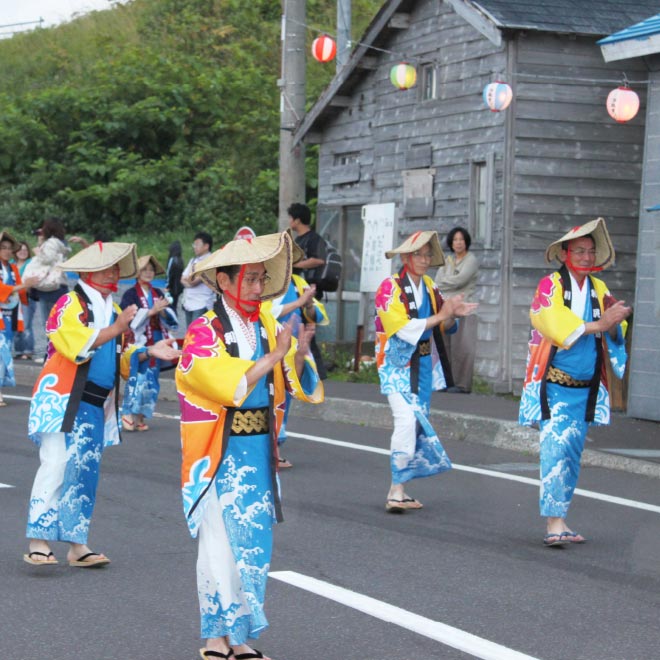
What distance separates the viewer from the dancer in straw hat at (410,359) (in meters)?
8.81

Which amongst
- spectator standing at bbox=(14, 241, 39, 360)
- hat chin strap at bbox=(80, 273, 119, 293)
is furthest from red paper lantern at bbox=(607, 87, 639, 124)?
spectator standing at bbox=(14, 241, 39, 360)

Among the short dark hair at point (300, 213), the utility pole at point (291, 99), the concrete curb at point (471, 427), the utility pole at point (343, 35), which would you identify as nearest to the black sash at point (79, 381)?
the concrete curb at point (471, 427)

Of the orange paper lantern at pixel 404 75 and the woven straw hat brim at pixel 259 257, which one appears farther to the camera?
the orange paper lantern at pixel 404 75

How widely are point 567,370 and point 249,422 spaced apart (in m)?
3.00

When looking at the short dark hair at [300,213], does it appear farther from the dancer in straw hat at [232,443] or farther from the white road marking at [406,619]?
the dancer in straw hat at [232,443]

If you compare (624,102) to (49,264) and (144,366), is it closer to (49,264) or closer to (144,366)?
(144,366)

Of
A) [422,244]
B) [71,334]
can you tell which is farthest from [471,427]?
[71,334]

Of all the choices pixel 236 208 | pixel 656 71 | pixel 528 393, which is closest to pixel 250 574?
pixel 528 393

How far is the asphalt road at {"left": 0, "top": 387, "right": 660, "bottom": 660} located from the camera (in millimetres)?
5719

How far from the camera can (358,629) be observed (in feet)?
19.4

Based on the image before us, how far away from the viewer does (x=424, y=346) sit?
8.96 m

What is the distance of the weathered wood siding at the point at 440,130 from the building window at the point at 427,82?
0.30 ft

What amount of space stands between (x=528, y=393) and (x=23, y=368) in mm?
10631

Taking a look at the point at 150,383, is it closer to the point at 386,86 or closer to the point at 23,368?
the point at 23,368
